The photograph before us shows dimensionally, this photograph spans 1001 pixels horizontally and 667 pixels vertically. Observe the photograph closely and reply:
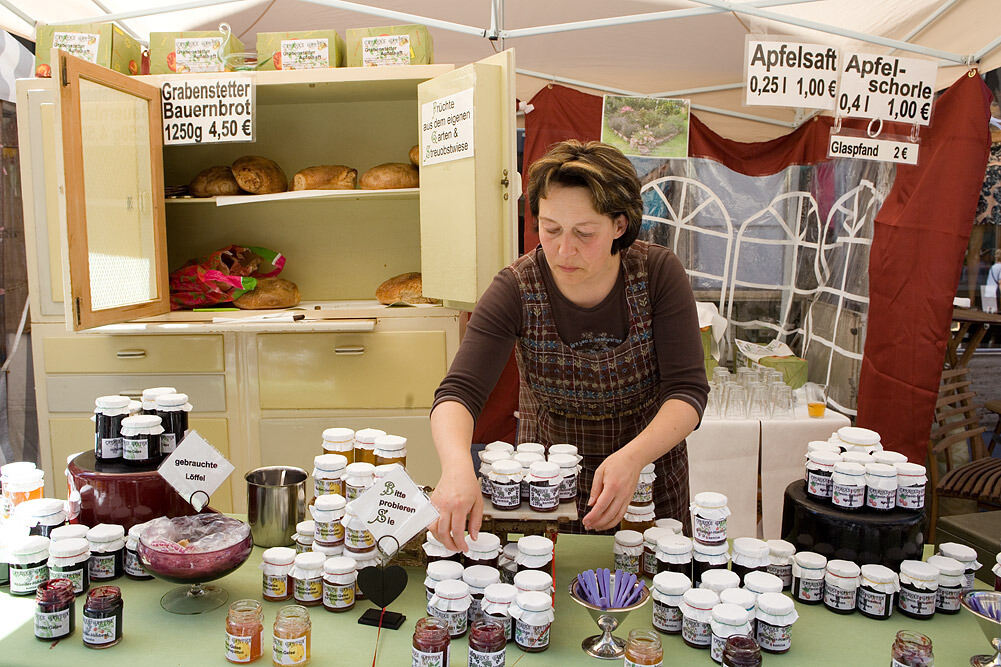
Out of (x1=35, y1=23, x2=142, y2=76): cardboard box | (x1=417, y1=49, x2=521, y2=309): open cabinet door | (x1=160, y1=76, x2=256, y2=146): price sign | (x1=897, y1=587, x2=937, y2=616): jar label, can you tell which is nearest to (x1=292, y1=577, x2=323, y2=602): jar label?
(x1=897, y1=587, x2=937, y2=616): jar label

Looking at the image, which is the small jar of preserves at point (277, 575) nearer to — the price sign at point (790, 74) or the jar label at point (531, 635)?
the jar label at point (531, 635)

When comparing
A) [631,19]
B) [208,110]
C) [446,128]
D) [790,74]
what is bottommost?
[446,128]

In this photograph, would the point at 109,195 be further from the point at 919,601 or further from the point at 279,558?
the point at 919,601

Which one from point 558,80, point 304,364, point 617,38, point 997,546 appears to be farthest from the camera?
point 558,80

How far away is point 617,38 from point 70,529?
318cm

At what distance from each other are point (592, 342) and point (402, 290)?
1660 millimetres

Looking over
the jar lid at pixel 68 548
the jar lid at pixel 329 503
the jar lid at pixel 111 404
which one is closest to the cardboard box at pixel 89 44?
the jar lid at pixel 111 404

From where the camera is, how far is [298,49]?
10.3ft

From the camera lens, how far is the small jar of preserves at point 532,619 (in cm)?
122

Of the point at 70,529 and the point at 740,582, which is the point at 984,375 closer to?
the point at 740,582

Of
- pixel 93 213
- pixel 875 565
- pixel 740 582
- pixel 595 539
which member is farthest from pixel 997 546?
pixel 93 213

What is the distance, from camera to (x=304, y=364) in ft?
10.2

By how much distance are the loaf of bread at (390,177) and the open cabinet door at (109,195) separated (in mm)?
848

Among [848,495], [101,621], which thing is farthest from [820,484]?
[101,621]
